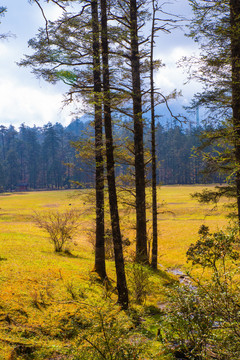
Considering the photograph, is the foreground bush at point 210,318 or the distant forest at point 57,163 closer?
the foreground bush at point 210,318

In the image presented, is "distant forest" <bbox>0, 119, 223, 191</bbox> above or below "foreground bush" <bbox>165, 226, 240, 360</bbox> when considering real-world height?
above

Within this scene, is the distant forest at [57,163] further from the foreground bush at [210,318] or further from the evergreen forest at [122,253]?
the foreground bush at [210,318]

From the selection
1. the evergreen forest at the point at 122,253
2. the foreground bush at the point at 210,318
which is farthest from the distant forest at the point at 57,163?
the foreground bush at the point at 210,318

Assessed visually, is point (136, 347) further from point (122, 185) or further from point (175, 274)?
point (175, 274)

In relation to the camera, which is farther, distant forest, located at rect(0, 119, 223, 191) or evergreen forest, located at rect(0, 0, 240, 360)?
distant forest, located at rect(0, 119, 223, 191)

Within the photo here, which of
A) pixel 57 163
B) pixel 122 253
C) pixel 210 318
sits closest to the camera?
pixel 210 318

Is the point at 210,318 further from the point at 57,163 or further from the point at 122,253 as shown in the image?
the point at 57,163

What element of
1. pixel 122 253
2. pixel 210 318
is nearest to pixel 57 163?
pixel 122 253

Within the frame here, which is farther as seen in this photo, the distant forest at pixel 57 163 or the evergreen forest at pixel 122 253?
the distant forest at pixel 57 163

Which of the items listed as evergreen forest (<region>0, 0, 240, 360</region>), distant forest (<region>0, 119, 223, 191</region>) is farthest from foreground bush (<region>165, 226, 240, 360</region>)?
distant forest (<region>0, 119, 223, 191</region>)

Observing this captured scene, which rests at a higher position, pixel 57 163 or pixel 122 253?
pixel 57 163

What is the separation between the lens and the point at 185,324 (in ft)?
14.6

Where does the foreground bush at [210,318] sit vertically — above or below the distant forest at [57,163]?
below

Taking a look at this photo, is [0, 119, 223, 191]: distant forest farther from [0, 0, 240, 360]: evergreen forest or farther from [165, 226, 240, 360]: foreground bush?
[165, 226, 240, 360]: foreground bush
